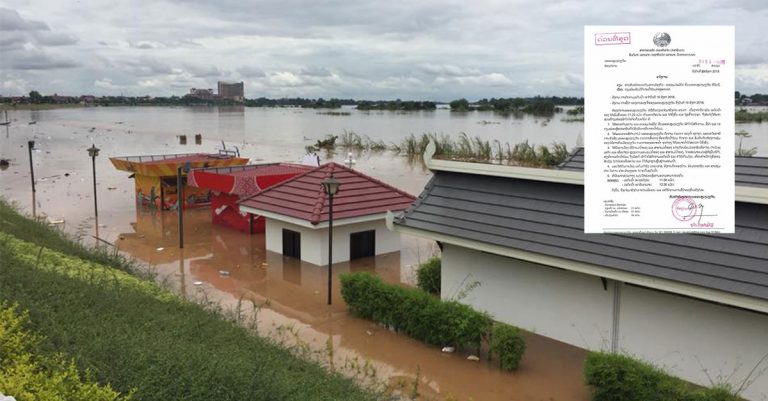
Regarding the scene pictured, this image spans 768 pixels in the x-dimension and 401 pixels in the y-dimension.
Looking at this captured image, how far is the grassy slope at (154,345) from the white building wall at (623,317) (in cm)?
470

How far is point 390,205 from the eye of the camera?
18547 millimetres

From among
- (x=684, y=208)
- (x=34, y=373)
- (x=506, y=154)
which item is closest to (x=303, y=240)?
(x=34, y=373)

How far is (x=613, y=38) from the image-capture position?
11.3ft

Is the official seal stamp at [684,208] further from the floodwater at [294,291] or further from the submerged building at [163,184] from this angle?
the submerged building at [163,184]

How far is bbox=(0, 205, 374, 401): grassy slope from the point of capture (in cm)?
526

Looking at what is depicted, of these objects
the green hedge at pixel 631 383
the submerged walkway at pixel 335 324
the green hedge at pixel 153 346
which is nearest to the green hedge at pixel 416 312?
the submerged walkway at pixel 335 324

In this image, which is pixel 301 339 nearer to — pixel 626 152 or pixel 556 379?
pixel 556 379

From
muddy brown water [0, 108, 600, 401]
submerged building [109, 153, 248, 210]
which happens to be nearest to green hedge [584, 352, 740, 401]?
muddy brown water [0, 108, 600, 401]

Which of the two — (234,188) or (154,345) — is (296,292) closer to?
(234,188)

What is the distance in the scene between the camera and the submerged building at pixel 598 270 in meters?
8.99

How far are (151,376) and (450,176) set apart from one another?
28.9 feet
